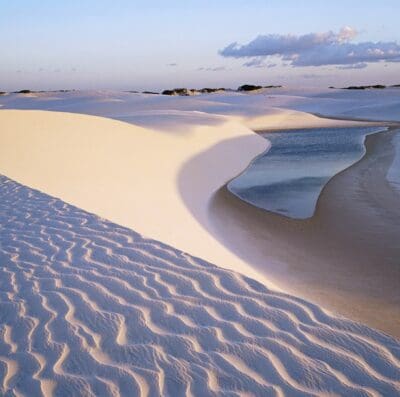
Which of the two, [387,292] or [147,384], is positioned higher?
[147,384]

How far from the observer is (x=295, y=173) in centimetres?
1402

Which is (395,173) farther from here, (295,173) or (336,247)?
(336,247)

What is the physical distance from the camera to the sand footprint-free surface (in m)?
2.74

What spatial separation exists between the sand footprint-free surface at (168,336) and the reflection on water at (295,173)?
510 cm

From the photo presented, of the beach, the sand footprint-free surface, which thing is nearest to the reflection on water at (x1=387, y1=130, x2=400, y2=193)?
the beach

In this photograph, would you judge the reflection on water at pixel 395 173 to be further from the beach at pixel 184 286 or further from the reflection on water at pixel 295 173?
the reflection on water at pixel 295 173

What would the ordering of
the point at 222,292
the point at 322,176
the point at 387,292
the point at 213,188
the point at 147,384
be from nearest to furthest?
the point at 147,384 → the point at 222,292 → the point at 387,292 → the point at 213,188 → the point at 322,176

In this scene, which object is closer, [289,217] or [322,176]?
[289,217]

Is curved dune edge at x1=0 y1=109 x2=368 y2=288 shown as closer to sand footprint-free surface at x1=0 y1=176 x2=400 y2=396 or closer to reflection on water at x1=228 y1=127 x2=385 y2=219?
reflection on water at x1=228 y1=127 x2=385 y2=219

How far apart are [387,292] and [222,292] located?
2434mm

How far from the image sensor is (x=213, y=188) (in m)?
12.1

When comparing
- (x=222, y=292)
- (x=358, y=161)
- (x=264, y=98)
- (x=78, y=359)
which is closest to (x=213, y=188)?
(x=358, y=161)

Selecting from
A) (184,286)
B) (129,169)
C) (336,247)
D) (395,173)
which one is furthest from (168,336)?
(395,173)

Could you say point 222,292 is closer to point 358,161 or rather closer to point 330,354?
point 330,354
